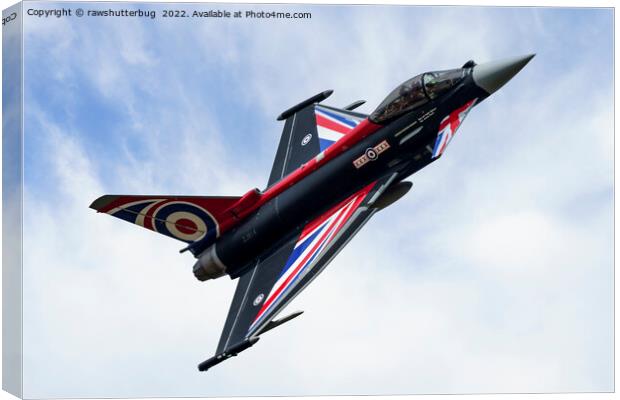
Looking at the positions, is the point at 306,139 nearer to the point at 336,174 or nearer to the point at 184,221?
the point at 336,174

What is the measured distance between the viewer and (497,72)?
696 inches

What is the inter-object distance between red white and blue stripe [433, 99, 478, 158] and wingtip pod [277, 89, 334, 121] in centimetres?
421

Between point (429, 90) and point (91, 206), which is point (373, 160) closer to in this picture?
point (429, 90)

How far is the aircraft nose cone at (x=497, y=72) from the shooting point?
17641 mm

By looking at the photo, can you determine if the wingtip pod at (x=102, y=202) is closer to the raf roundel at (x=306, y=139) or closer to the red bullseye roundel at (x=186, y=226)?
the red bullseye roundel at (x=186, y=226)

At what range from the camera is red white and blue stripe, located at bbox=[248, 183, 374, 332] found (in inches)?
722

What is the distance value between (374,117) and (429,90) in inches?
48.3

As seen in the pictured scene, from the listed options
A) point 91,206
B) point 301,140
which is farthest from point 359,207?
point 91,206

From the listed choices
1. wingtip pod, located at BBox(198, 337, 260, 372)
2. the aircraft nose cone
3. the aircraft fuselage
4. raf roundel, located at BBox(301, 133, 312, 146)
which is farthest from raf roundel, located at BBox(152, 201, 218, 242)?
the aircraft nose cone

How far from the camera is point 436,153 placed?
18078 mm

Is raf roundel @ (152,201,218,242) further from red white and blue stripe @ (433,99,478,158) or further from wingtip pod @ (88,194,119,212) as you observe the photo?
red white and blue stripe @ (433,99,478,158)

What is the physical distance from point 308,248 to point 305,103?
186 inches

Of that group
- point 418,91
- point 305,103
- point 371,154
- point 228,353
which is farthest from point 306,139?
point 228,353

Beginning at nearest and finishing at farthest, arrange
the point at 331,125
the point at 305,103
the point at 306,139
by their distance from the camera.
→ the point at 331,125
the point at 306,139
the point at 305,103
